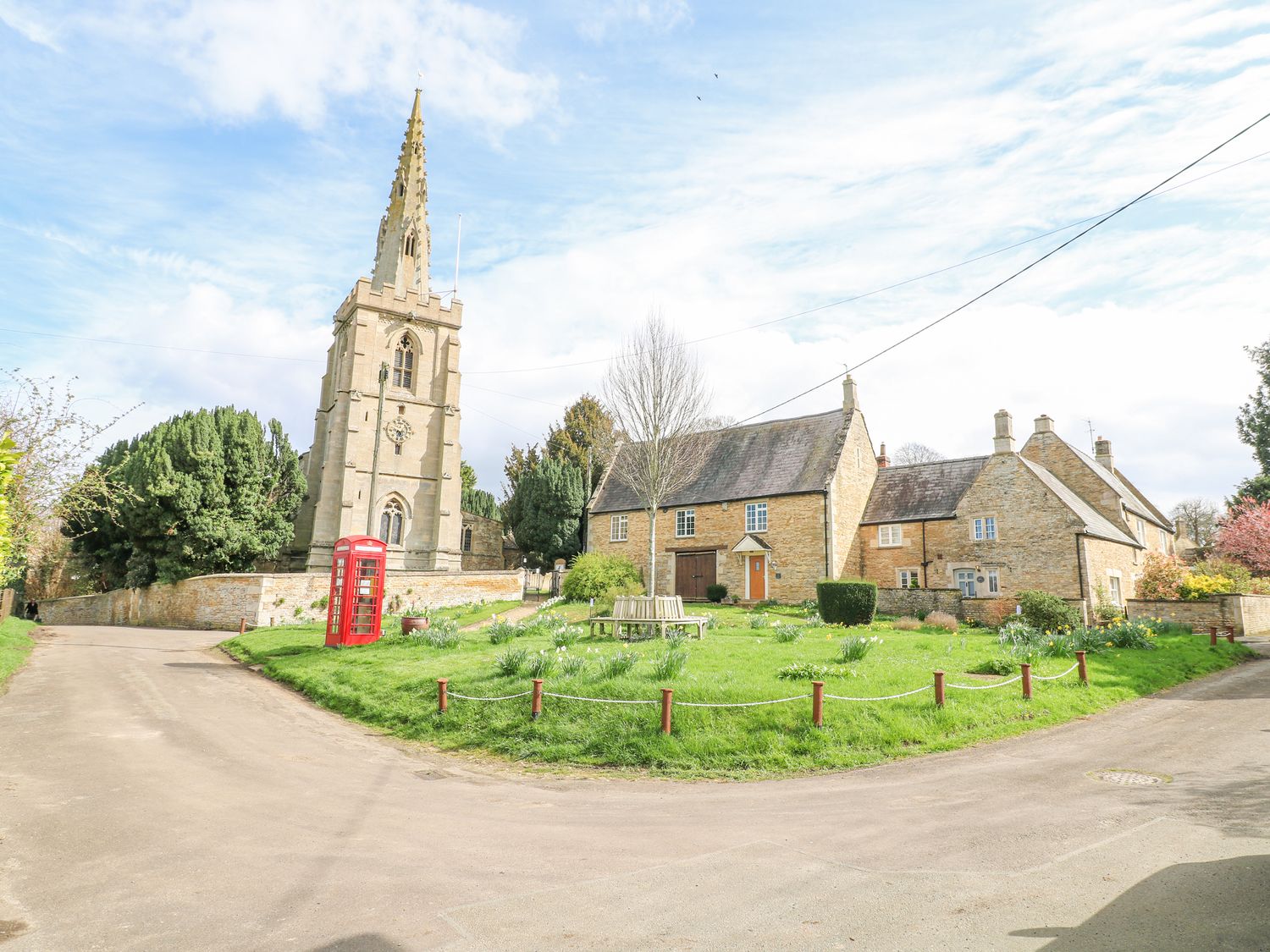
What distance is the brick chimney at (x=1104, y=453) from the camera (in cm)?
4175

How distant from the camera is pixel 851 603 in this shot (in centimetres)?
2284

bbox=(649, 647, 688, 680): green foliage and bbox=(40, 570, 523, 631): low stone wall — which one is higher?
bbox=(40, 570, 523, 631): low stone wall

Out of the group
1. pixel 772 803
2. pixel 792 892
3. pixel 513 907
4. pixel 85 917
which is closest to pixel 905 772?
pixel 772 803

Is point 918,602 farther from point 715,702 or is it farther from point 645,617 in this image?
point 715,702

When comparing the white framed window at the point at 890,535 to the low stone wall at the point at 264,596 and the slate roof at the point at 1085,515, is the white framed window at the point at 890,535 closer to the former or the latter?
the slate roof at the point at 1085,515

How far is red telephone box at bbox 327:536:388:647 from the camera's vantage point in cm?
1966

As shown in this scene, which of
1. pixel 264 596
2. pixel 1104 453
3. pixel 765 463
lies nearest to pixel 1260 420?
pixel 1104 453

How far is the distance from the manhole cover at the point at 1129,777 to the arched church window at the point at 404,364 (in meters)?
36.6

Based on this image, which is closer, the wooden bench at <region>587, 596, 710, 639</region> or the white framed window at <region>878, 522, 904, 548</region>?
the wooden bench at <region>587, 596, 710, 639</region>

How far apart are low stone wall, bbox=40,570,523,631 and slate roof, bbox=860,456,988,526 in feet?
57.6

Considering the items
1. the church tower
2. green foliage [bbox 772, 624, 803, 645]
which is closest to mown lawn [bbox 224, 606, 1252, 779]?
green foliage [bbox 772, 624, 803, 645]

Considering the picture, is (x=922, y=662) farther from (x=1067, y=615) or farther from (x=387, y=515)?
(x=387, y=515)

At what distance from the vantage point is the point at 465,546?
4488cm

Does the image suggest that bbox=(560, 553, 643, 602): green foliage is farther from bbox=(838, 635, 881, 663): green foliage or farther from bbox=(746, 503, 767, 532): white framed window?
bbox=(838, 635, 881, 663): green foliage
